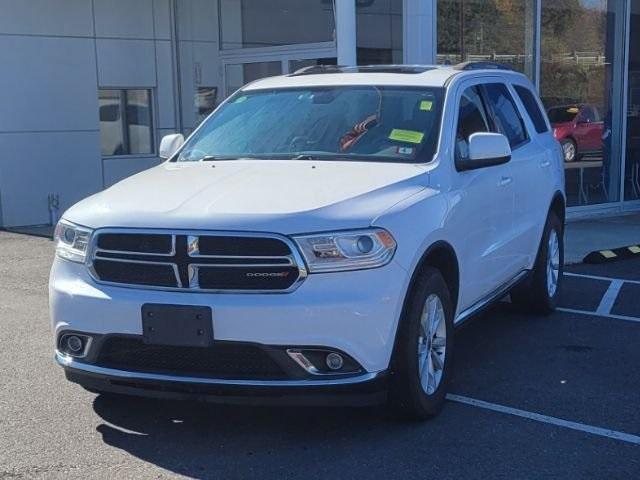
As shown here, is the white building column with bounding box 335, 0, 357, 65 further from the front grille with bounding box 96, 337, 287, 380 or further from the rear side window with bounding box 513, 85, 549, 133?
the front grille with bounding box 96, 337, 287, 380

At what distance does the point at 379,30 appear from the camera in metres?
12.1

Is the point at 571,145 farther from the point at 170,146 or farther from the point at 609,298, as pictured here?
the point at 170,146

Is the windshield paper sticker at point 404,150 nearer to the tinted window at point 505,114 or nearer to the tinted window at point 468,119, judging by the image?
the tinted window at point 468,119

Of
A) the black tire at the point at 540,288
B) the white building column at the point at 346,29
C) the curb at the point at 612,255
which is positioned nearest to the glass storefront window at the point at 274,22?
the white building column at the point at 346,29

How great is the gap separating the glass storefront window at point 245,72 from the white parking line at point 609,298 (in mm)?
6815

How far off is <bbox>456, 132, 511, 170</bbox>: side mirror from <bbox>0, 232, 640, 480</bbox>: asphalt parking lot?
137 cm

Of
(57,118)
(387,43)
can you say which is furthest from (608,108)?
(57,118)

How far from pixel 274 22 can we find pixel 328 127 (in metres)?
9.26

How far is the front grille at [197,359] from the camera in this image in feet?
14.5

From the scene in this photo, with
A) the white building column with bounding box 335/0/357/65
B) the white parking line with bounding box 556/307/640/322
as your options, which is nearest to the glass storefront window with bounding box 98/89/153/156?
the white building column with bounding box 335/0/357/65

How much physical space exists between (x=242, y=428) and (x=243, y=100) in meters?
2.46

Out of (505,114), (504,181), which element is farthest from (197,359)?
(505,114)

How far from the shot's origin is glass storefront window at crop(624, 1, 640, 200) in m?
15.0

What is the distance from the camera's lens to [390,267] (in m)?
4.45
